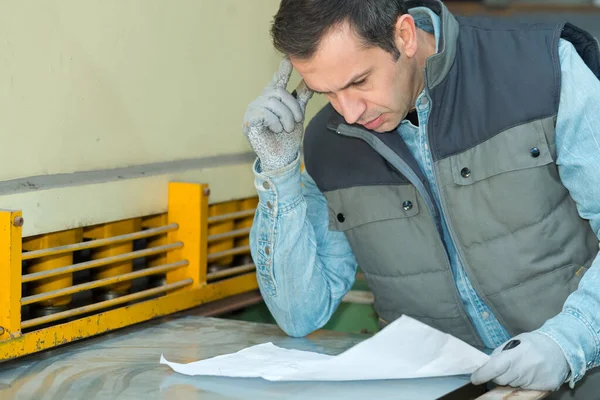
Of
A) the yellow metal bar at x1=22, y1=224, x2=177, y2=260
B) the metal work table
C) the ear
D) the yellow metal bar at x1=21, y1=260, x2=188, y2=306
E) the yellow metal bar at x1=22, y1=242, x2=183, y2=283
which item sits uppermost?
the ear

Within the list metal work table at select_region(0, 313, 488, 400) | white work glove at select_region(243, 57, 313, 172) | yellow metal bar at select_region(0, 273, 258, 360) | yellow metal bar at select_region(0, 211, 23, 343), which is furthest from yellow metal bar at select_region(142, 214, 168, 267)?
yellow metal bar at select_region(0, 211, 23, 343)

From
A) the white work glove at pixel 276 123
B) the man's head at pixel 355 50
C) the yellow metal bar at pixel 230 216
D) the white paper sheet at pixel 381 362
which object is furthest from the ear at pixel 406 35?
the yellow metal bar at pixel 230 216

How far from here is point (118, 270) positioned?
6.05ft

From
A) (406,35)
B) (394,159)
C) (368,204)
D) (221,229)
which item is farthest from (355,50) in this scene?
(221,229)

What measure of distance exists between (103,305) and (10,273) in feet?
0.86

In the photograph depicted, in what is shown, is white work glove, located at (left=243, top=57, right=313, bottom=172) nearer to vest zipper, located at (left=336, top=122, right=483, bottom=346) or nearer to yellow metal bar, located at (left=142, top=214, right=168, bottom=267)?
vest zipper, located at (left=336, top=122, right=483, bottom=346)

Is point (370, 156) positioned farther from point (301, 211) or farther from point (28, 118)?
point (28, 118)

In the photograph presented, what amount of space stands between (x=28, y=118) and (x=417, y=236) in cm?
79

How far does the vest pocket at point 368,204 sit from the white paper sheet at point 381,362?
36 centimetres

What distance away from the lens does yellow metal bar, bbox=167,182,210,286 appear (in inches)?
75.5

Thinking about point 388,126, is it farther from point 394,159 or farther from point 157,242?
point 157,242

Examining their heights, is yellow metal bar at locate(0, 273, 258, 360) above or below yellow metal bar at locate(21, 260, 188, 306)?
below

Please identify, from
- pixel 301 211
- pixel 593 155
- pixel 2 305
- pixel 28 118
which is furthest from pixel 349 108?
pixel 2 305

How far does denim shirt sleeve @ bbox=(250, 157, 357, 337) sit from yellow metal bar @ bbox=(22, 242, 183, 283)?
8.1 inches
